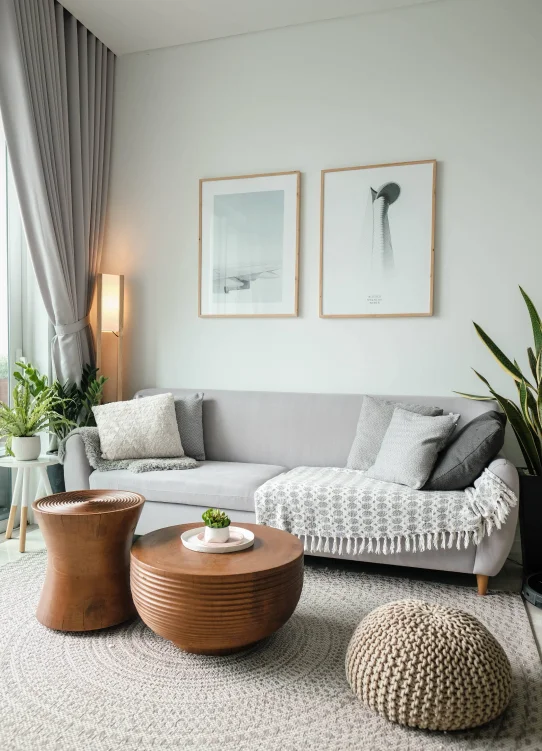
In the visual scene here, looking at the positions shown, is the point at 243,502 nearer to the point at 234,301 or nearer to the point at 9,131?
the point at 234,301

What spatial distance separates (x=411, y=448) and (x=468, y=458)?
0.25 meters

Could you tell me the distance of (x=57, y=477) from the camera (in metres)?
3.44

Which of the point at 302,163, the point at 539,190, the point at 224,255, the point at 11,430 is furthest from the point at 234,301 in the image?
the point at 539,190

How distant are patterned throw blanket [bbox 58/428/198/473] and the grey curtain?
1.82ft

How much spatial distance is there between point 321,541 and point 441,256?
1715mm

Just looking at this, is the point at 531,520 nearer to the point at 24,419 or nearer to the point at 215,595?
the point at 215,595

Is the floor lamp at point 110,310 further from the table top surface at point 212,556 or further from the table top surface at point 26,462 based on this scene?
the table top surface at point 212,556

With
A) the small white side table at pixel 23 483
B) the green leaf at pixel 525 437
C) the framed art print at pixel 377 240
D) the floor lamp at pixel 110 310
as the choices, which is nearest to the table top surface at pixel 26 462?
the small white side table at pixel 23 483

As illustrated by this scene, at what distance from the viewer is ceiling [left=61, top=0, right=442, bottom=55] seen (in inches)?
133

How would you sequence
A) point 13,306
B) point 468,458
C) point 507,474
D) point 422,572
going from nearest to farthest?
Result: point 507,474
point 468,458
point 422,572
point 13,306

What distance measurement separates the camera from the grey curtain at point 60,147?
10.5 feet

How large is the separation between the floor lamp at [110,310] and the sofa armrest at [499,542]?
2.33 m

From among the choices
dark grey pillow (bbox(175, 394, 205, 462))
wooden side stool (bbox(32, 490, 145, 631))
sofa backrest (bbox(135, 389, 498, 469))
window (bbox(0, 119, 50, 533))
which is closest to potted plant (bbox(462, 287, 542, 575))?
sofa backrest (bbox(135, 389, 498, 469))

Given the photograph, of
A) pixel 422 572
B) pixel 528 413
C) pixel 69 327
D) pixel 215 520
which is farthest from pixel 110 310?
pixel 528 413
